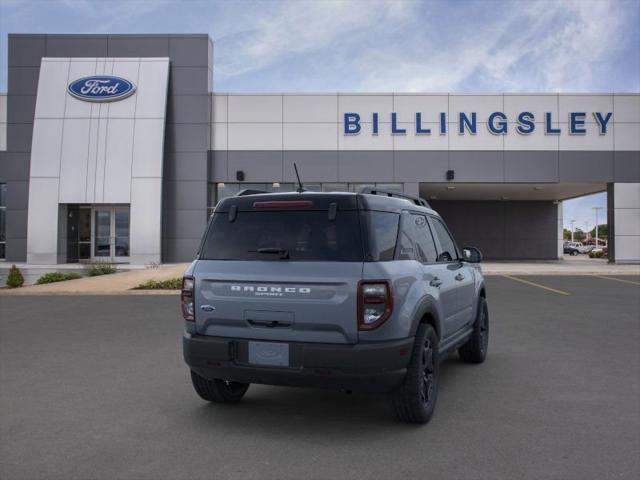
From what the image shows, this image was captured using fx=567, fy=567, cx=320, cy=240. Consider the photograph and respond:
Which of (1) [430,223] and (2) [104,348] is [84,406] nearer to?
(2) [104,348]

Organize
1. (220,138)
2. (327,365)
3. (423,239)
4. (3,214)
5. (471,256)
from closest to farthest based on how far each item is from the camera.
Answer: (327,365) → (423,239) → (471,256) → (220,138) → (3,214)

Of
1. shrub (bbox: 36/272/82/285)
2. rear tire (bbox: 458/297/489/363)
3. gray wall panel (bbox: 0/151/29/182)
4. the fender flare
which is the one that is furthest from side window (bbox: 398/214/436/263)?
gray wall panel (bbox: 0/151/29/182)

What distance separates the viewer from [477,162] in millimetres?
26422

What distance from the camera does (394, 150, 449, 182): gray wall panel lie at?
26359 mm

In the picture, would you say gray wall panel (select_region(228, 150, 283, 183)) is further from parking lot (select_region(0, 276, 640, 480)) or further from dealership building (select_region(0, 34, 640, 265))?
parking lot (select_region(0, 276, 640, 480))

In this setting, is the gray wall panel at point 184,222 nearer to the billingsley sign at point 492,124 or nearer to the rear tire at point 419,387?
the billingsley sign at point 492,124

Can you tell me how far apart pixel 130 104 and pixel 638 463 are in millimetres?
26070

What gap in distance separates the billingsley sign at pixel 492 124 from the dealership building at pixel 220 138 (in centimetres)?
5

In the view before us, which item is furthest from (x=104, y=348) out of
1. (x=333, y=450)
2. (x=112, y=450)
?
(x=333, y=450)

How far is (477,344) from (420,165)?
20.6m

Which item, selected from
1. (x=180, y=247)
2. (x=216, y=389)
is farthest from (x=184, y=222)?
(x=216, y=389)

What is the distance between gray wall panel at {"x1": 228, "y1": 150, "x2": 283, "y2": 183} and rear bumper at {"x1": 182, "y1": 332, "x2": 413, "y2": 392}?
2276 centimetres

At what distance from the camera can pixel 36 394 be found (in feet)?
17.5

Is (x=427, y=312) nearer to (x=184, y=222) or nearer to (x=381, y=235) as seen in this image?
(x=381, y=235)
